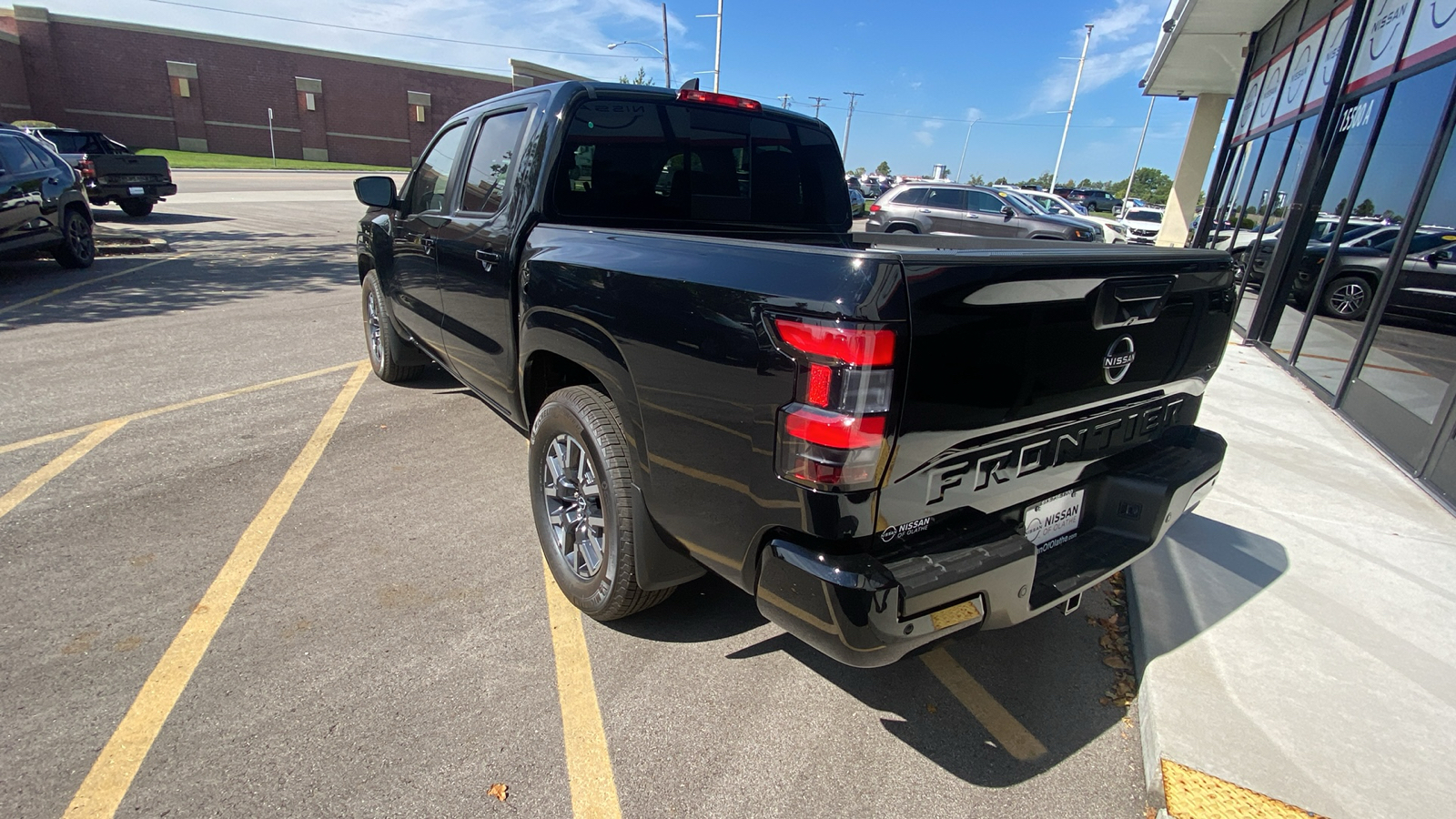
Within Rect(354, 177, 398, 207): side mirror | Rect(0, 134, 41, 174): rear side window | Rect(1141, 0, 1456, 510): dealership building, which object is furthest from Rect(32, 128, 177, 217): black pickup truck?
Rect(1141, 0, 1456, 510): dealership building

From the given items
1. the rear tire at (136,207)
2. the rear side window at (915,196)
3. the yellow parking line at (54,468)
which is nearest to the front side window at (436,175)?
the yellow parking line at (54,468)

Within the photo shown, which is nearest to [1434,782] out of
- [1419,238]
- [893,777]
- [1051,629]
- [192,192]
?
[1051,629]

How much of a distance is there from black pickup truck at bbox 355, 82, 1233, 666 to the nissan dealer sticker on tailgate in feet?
0.04

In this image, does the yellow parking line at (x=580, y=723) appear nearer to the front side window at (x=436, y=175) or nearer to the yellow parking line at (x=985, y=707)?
the yellow parking line at (x=985, y=707)

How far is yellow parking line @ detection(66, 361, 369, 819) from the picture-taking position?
206cm

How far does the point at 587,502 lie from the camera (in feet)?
9.29

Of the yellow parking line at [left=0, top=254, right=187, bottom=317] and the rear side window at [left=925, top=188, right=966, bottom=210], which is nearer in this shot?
the yellow parking line at [left=0, top=254, right=187, bottom=317]

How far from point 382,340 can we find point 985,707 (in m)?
4.92

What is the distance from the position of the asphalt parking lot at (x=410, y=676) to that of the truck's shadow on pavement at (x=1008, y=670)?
0.01 m

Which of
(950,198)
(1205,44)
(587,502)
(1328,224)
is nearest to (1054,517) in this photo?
(587,502)

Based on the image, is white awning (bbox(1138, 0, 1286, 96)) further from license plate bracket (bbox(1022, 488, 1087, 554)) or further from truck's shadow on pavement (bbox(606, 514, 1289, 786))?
license plate bracket (bbox(1022, 488, 1087, 554))

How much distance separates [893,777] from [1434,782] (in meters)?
1.66

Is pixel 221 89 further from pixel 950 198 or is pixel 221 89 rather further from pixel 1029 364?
pixel 1029 364

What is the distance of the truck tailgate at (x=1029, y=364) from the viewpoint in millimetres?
1806
